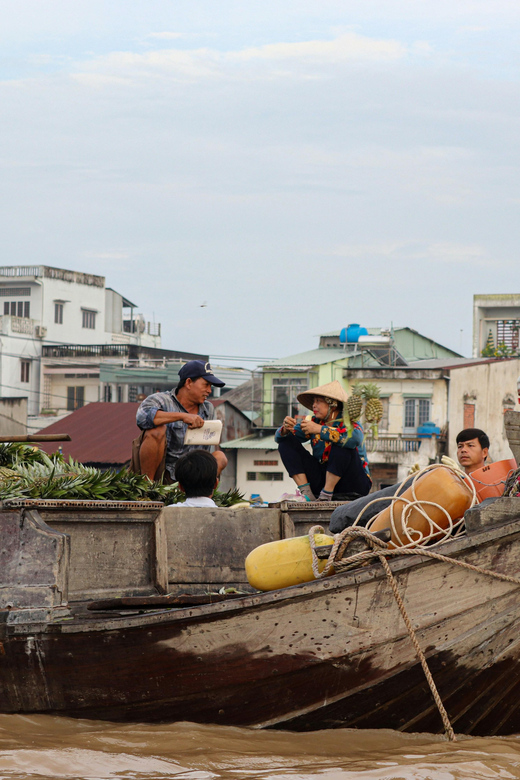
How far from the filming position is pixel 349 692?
446 cm

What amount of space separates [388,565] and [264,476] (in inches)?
1404

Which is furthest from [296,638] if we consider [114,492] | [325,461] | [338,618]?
[325,461]

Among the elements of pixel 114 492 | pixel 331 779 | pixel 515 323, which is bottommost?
pixel 331 779

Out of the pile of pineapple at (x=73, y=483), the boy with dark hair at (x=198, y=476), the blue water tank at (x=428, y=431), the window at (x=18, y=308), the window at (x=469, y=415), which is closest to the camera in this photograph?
the pile of pineapple at (x=73, y=483)

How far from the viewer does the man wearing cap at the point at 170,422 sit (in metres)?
6.85

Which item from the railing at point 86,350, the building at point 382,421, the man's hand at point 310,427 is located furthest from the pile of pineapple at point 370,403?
the man's hand at point 310,427

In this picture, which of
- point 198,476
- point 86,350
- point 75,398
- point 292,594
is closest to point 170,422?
point 198,476

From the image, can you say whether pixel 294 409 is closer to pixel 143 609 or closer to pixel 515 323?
pixel 515 323

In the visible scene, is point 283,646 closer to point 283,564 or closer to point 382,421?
point 283,564

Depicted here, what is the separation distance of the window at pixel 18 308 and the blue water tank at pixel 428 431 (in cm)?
2590

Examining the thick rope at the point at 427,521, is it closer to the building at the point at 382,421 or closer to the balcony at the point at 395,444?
the building at the point at 382,421

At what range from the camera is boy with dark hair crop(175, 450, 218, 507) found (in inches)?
243

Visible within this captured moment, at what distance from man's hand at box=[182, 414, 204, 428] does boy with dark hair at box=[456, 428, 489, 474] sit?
74.2 inches

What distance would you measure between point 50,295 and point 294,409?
1992 centimetres
